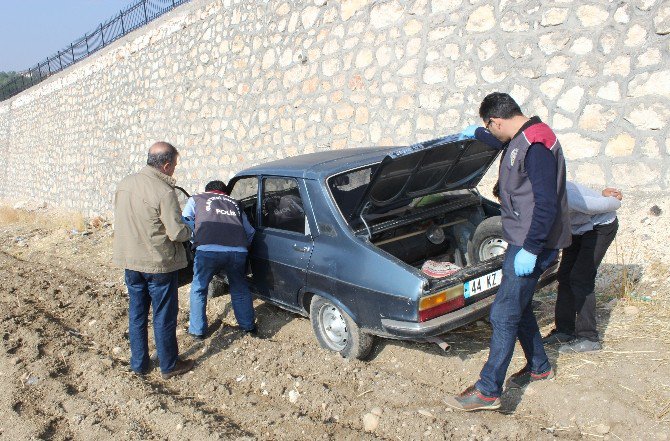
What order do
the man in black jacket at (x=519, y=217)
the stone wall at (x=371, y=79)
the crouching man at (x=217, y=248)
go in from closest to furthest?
the man in black jacket at (x=519, y=217)
the crouching man at (x=217, y=248)
the stone wall at (x=371, y=79)

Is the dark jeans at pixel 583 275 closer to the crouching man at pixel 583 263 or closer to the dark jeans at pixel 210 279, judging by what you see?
the crouching man at pixel 583 263

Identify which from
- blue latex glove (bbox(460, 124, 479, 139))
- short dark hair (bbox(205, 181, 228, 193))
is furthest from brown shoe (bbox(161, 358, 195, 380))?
blue latex glove (bbox(460, 124, 479, 139))

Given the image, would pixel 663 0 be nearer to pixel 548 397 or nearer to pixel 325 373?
pixel 548 397

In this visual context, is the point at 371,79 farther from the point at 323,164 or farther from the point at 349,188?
the point at 349,188

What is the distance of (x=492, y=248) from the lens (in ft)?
15.6

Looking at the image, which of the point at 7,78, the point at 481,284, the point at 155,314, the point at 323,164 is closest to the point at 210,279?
the point at 155,314

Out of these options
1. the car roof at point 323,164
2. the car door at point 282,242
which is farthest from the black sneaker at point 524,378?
the car roof at point 323,164

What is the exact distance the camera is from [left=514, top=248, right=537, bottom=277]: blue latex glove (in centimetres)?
330

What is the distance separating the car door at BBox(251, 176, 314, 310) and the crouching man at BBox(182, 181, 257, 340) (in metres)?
0.15

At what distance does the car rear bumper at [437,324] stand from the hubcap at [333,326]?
619 mm

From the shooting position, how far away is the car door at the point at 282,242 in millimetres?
4715

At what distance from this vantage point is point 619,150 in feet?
18.7

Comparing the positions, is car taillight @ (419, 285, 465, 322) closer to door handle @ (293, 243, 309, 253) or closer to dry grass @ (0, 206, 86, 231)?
door handle @ (293, 243, 309, 253)

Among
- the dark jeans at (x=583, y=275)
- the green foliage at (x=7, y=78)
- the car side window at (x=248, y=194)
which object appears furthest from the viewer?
the green foliage at (x=7, y=78)
